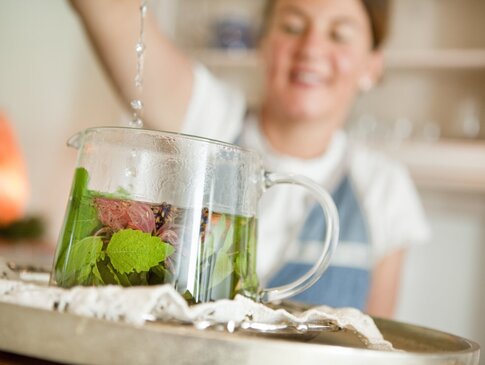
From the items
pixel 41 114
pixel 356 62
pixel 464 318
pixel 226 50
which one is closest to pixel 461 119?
pixel 464 318

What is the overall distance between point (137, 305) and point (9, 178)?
6.20 ft

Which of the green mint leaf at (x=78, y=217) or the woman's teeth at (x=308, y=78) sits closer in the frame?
the green mint leaf at (x=78, y=217)

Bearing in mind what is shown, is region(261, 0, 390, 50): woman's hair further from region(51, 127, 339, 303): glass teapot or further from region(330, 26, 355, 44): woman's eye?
region(51, 127, 339, 303): glass teapot

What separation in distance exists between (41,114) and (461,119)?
1.64 m

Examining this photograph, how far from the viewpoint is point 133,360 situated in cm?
30

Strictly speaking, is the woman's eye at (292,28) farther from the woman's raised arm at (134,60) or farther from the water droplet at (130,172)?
the water droplet at (130,172)

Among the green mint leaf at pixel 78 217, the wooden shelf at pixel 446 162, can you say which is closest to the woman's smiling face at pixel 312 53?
the wooden shelf at pixel 446 162

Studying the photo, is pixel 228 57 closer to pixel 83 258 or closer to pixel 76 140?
pixel 76 140

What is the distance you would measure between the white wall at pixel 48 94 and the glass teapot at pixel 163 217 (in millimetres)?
2263

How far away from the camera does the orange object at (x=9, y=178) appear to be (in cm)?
208

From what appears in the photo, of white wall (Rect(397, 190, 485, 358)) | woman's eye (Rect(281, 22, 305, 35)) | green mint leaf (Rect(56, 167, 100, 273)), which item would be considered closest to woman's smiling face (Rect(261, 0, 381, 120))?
woman's eye (Rect(281, 22, 305, 35))

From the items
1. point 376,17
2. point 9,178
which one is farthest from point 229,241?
point 9,178

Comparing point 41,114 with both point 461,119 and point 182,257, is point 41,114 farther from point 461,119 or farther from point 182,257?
point 182,257

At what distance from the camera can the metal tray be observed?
30 centimetres
